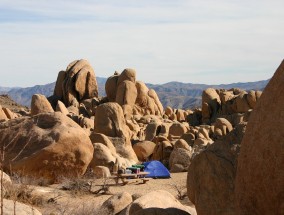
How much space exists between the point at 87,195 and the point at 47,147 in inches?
103

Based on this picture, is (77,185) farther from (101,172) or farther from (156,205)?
(156,205)

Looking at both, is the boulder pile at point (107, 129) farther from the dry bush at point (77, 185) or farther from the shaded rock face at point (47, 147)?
the dry bush at point (77, 185)

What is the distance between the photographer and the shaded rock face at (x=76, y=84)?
50.5 metres

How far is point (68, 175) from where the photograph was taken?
1639cm

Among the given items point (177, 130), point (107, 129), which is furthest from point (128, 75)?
point (107, 129)

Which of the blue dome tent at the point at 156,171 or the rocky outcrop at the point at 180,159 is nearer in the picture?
the blue dome tent at the point at 156,171

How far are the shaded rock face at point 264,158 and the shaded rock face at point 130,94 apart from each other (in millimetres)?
41340

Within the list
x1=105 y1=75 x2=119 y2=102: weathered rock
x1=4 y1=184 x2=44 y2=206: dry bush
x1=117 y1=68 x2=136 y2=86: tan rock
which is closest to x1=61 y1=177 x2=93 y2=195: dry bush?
x1=4 y1=184 x2=44 y2=206: dry bush

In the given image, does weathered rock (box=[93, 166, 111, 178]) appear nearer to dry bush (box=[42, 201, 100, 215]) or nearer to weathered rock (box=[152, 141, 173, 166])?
weathered rock (box=[152, 141, 173, 166])

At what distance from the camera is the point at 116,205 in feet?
38.9

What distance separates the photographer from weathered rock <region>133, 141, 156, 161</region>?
30531 mm

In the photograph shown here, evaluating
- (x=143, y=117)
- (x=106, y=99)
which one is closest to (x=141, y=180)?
(x=143, y=117)

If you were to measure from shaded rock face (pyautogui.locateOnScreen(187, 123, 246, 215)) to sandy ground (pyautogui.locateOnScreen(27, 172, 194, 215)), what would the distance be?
441 cm

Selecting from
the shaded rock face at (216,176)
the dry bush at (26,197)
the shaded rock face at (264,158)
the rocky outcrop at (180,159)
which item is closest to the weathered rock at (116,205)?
the dry bush at (26,197)
